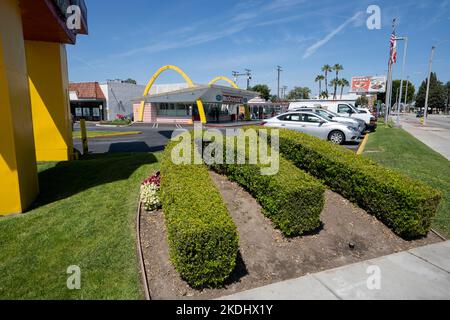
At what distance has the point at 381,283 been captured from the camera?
388 cm

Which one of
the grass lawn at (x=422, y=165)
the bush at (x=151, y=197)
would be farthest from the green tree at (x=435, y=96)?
the bush at (x=151, y=197)

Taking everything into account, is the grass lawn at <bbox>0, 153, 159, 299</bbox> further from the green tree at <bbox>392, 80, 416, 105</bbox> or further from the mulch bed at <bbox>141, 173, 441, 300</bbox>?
the green tree at <bbox>392, 80, 416, 105</bbox>

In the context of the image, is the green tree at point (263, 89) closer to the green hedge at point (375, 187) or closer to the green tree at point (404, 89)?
the green tree at point (404, 89)

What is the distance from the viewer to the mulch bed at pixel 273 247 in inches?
153

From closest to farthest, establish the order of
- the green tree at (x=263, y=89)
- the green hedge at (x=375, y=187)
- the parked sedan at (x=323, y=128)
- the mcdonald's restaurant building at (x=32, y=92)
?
the green hedge at (x=375, y=187) → the mcdonald's restaurant building at (x=32, y=92) → the parked sedan at (x=323, y=128) → the green tree at (x=263, y=89)

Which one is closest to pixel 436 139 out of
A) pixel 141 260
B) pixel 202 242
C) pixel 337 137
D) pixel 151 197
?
pixel 337 137

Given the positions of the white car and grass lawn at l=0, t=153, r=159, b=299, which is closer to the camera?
grass lawn at l=0, t=153, r=159, b=299

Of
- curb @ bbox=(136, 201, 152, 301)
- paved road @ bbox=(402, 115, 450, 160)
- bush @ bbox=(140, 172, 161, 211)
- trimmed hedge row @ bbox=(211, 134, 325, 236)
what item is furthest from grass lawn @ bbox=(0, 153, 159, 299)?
paved road @ bbox=(402, 115, 450, 160)

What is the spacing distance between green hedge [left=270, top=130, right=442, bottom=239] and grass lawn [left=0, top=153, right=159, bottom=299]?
424cm

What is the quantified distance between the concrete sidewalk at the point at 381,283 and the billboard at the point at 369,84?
64.6m

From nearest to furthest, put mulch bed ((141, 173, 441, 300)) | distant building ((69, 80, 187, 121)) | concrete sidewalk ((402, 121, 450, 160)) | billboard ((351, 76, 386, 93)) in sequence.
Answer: mulch bed ((141, 173, 441, 300)) < concrete sidewalk ((402, 121, 450, 160)) < distant building ((69, 80, 187, 121)) < billboard ((351, 76, 386, 93))

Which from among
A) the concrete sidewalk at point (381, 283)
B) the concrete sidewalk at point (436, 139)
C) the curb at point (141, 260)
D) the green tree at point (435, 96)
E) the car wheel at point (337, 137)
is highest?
the green tree at point (435, 96)

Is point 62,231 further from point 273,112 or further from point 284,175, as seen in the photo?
point 273,112

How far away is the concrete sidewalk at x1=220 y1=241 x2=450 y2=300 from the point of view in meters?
3.62
